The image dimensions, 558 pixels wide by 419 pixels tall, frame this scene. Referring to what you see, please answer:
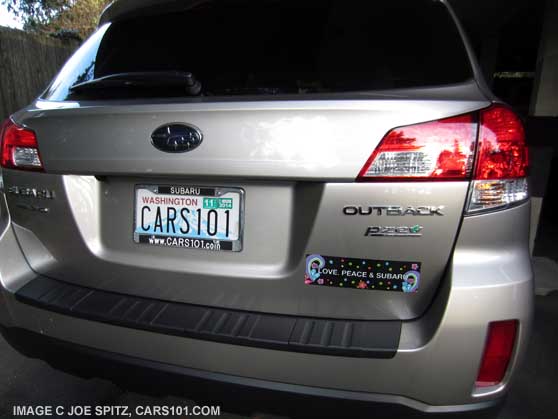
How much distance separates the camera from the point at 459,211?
1251mm

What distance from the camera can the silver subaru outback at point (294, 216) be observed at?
127cm

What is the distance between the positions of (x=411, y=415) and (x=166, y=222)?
1.00 meters

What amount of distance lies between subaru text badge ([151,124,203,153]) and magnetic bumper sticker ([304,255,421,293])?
51 centimetres

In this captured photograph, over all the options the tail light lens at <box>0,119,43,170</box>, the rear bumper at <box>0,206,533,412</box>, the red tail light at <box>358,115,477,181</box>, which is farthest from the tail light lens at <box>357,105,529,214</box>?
the tail light lens at <box>0,119,43,170</box>

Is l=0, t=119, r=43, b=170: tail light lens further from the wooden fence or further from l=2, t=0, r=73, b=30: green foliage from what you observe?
l=2, t=0, r=73, b=30: green foliage

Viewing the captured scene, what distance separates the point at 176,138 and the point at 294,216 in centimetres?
45

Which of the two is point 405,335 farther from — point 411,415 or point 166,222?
point 166,222

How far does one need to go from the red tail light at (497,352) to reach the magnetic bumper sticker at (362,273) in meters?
0.26

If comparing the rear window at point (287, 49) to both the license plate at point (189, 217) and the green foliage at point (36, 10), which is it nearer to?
the license plate at point (189, 217)

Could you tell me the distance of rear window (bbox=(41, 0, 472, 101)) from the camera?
1513 mm

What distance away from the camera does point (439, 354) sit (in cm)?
125

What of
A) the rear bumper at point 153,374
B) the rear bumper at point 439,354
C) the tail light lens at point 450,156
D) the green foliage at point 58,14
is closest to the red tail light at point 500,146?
the tail light lens at point 450,156

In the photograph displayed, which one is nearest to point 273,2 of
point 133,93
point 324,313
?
point 133,93

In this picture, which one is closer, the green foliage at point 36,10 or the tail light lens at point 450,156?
the tail light lens at point 450,156
